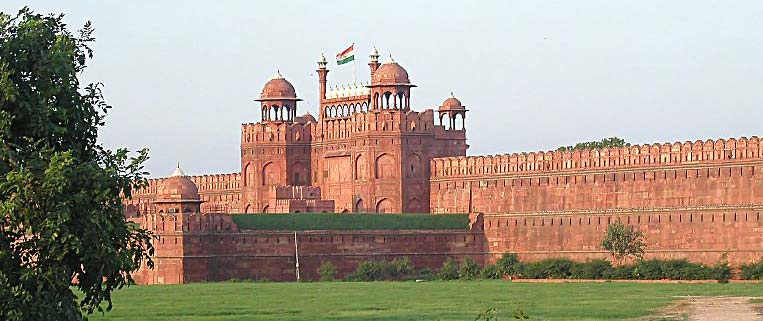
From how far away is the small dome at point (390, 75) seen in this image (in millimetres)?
68375

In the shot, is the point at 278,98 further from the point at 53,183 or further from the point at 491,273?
the point at 53,183

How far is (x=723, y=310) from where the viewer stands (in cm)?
3594

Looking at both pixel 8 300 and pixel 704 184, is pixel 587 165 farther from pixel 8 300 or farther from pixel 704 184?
pixel 8 300

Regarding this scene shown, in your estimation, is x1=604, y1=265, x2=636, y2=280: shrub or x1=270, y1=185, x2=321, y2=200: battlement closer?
x1=604, y1=265, x2=636, y2=280: shrub

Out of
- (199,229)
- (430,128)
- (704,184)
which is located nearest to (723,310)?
(704,184)

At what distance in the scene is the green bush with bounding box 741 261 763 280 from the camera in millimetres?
54097

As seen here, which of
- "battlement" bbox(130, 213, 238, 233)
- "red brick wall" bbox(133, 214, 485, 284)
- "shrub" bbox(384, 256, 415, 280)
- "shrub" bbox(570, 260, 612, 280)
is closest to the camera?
"shrub" bbox(570, 260, 612, 280)

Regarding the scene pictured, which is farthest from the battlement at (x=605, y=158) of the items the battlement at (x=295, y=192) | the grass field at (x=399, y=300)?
the grass field at (x=399, y=300)

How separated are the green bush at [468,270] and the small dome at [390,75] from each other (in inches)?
302

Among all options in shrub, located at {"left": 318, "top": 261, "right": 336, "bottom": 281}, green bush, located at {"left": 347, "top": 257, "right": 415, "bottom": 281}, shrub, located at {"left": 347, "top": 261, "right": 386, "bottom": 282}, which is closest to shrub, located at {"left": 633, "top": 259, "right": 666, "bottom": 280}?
green bush, located at {"left": 347, "top": 257, "right": 415, "bottom": 281}

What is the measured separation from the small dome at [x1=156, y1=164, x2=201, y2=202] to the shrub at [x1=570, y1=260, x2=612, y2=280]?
1303 centimetres

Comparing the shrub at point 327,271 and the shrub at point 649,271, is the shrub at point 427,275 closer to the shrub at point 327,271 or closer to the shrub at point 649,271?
the shrub at point 327,271

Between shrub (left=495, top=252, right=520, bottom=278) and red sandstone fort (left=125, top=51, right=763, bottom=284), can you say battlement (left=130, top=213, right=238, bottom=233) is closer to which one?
red sandstone fort (left=125, top=51, right=763, bottom=284)

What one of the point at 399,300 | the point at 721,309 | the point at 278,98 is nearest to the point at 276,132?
the point at 278,98
